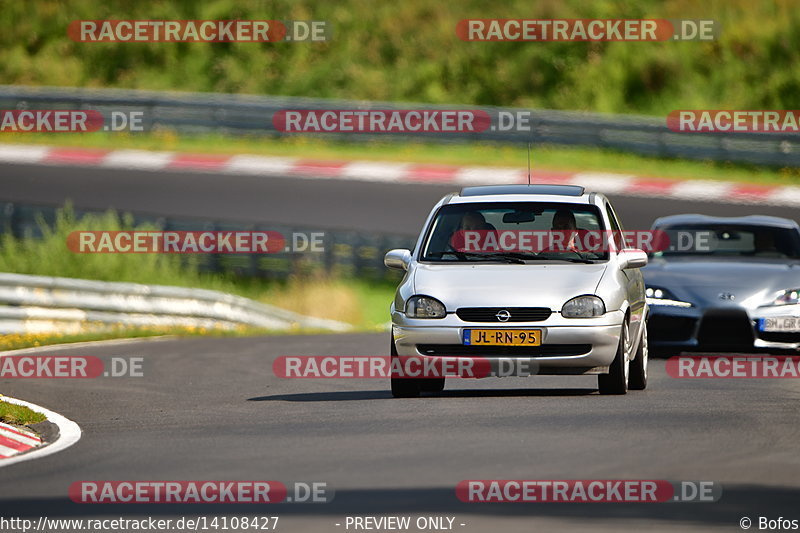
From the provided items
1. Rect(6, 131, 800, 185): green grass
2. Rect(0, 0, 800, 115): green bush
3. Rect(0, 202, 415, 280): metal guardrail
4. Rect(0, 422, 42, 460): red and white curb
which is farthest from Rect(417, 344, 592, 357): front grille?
Rect(0, 0, 800, 115): green bush

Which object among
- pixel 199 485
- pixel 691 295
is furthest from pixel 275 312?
pixel 199 485

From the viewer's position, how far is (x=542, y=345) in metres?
11.1

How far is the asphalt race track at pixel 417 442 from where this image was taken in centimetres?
704

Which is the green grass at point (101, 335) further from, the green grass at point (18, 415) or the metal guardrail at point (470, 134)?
the metal guardrail at point (470, 134)

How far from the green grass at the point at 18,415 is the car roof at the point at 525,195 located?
11.8 ft

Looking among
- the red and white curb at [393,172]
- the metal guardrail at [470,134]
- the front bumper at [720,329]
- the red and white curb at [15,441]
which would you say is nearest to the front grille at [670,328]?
the front bumper at [720,329]

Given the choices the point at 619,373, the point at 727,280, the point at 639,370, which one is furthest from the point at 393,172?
the point at 619,373

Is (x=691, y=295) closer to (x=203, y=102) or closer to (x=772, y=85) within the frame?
(x=203, y=102)

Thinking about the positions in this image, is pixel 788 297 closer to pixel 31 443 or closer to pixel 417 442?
pixel 417 442

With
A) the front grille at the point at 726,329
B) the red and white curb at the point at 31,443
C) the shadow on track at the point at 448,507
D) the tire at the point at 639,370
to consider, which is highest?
the front grille at the point at 726,329

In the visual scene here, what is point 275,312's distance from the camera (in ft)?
77.4

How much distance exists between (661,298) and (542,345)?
4.00 meters

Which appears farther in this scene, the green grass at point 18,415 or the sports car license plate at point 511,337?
the sports car license plate at point 511,337

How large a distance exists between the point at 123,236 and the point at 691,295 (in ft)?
44.4
